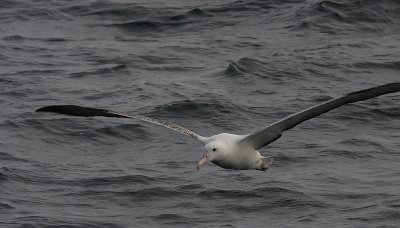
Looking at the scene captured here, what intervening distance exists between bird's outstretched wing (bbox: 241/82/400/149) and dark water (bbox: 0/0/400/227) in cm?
270

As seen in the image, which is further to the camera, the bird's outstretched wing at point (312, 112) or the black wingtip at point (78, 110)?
the black wingtip at point (78, 110)

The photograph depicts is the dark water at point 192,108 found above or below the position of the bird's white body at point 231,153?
below

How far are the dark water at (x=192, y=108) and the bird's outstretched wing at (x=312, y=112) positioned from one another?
8.86ft

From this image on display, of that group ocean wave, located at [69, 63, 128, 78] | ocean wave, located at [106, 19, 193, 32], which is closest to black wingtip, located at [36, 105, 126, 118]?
ocean wave, located at [69, 63, 128, 78]

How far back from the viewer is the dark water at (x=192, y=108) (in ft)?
54.6

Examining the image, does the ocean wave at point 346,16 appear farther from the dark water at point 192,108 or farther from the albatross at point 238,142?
the albatross at point 238,142

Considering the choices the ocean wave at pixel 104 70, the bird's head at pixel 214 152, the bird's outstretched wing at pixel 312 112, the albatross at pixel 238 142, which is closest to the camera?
the bird's outstretched wing at pixel 312 112

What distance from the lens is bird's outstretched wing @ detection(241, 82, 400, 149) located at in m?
12.6

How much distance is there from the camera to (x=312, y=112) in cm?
1284

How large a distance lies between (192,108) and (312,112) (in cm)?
791

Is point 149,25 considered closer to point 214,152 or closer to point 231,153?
point 231,153

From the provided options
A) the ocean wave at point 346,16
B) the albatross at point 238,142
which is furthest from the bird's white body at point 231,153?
the ocean wave at point 346,16

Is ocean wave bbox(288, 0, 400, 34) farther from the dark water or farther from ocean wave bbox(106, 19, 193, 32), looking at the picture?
ocean wave bbox(106, 19, 193, 32)

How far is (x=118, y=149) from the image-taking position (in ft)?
62.1
